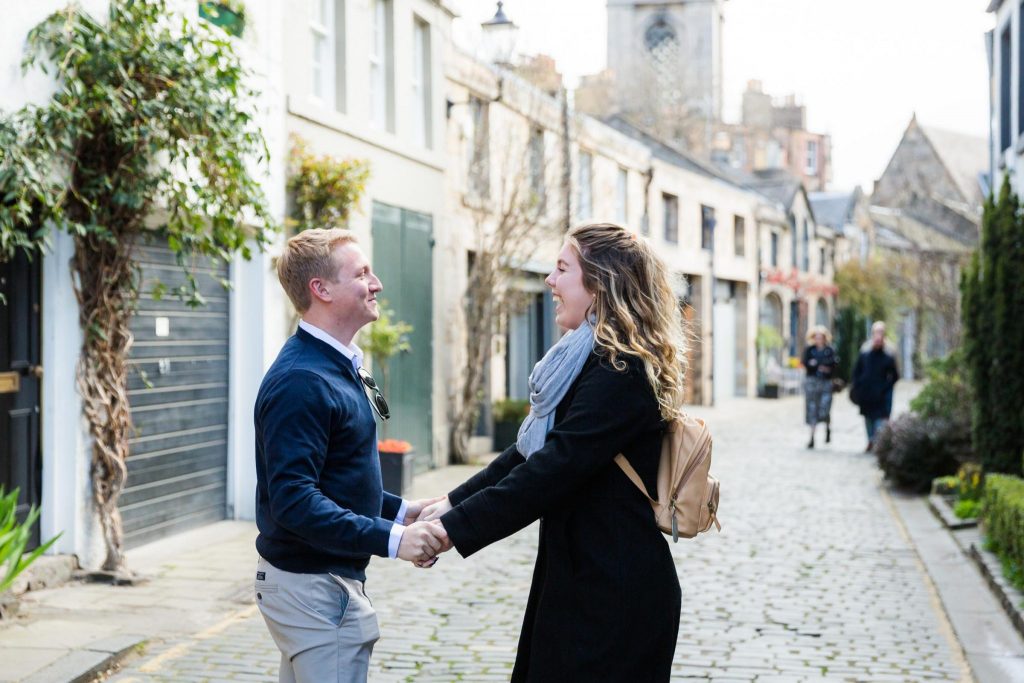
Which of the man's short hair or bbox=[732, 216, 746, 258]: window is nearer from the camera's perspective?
the man's short hair

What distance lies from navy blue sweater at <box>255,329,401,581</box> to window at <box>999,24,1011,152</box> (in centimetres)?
1276

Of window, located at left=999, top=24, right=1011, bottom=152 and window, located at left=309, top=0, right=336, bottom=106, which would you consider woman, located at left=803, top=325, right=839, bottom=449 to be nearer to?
window, located at left=999, top=24, right=1011, bottom=152

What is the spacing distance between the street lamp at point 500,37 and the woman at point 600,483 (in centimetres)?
1277

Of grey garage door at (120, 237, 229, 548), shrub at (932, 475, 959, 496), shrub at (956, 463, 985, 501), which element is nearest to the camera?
grey garage door at (120, 237, 229, 548)

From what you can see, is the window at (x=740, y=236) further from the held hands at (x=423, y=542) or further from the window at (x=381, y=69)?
the held hands at (x=423, y=542)

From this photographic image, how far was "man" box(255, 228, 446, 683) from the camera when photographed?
3.20m

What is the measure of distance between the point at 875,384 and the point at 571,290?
585 inches

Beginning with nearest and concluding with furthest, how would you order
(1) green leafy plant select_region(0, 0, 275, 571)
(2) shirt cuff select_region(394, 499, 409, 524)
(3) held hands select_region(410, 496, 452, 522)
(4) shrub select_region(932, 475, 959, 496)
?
1. (3) held hands select_region(410, 496, 452, 522)
2. (2) shirt cuff select_region(394, 499, 409, 524)
3. (1) green leafy plant select_region(0, 0, 275, 571)
4. (4) shrub select_region(932, 475, 959, 496)

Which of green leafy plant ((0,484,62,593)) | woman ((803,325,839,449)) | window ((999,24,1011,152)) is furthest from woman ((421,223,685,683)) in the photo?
woman ((803,325,839,449))

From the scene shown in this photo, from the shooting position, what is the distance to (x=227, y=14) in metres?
10.3

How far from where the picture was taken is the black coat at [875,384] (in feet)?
56.9

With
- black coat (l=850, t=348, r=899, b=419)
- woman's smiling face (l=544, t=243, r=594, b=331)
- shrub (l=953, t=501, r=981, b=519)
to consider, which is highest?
woman's smiling face (l=544, t=243, r=594, b=331)

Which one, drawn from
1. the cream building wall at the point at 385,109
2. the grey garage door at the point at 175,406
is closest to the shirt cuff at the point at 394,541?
the grey garage door at the point at 175,406

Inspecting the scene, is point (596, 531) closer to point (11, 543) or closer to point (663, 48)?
point (11, 543)
